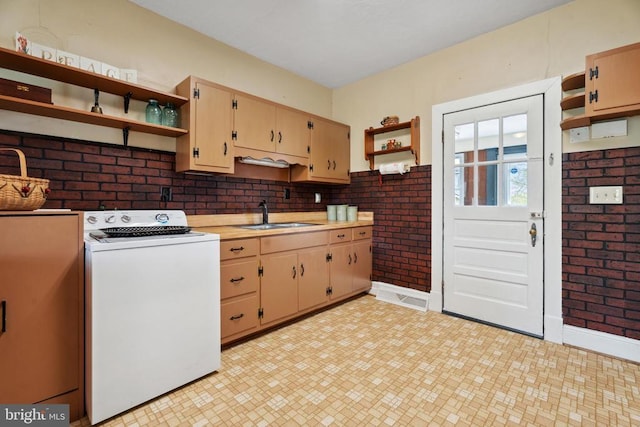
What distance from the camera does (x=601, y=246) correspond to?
2.20 metres

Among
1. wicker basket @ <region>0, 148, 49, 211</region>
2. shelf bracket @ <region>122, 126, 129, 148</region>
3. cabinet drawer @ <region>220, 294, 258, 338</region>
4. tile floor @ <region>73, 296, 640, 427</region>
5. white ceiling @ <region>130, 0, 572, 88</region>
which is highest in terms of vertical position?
white ceiling @ <region>130, 0, 572, 88</region>

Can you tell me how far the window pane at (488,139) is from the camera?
106 inches

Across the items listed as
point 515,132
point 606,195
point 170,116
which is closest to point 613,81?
point 515,132

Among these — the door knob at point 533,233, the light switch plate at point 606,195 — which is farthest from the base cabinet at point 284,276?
the light switch plate at point 606,195

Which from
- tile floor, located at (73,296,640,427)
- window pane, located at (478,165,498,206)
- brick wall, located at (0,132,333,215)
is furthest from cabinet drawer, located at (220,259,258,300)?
window pane, located at (478,165,498,206)

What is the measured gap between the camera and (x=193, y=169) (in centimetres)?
236

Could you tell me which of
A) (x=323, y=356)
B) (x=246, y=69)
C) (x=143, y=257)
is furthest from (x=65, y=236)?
(x=246, y=69)

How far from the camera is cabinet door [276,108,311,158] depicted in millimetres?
3006

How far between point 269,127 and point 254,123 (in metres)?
0.17

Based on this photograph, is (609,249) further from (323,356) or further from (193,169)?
(193,169)

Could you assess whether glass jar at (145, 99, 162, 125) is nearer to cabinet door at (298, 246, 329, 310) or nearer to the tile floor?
cabinet door at (298, 246, 329, 310)

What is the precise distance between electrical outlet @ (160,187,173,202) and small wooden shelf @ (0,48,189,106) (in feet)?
2.36

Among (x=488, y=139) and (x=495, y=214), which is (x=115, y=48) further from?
(x=495, y=214)

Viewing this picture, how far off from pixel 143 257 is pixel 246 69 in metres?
2.32
